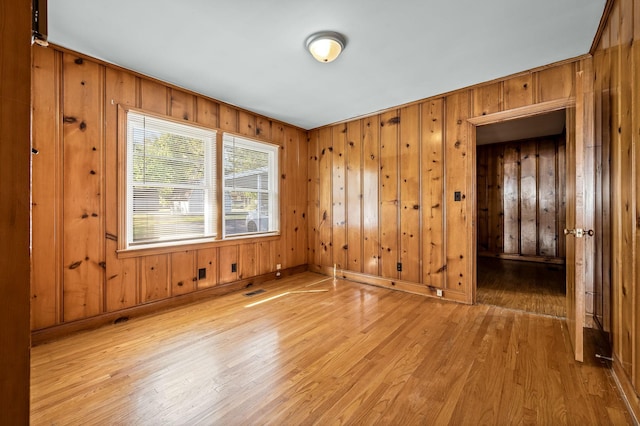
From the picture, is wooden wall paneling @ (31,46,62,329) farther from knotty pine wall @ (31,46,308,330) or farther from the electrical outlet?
the electrical outlet

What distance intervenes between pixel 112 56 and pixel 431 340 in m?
3.86

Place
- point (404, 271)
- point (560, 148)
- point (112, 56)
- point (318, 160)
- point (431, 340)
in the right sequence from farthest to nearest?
1. point (560, 148)
2. point (318, 160)
3. point (404, 271)
4. point (112, 56)
5. point (431, 340)

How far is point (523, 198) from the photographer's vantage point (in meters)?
6.07

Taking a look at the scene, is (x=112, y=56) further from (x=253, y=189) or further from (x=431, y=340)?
(x=431, y=340)

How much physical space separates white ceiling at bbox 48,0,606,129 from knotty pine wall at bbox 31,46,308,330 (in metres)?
0.24

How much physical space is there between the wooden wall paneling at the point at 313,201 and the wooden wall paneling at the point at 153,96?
2.41 metres

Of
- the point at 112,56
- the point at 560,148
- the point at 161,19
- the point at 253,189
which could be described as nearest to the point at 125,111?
the point at 112,56

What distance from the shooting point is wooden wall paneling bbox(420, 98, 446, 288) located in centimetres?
349

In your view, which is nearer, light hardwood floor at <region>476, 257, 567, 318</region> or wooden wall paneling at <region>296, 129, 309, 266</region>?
light hardwood floor at <region>476, 257, 567, 318</region>

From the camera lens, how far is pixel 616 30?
1.89 m

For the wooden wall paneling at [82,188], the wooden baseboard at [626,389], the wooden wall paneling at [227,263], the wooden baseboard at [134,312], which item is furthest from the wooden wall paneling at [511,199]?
the wooden wall paneling at [82,188]

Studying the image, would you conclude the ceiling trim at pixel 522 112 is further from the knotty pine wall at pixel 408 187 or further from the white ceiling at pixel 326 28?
the white ceiling at pixel 326 28

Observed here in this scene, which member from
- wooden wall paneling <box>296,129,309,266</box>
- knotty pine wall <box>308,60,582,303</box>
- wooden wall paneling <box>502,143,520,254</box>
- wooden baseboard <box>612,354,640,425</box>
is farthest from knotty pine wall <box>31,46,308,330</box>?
wooden wall paneling <box>502,143,520,254</box>

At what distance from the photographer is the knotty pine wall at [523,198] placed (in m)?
5.71
